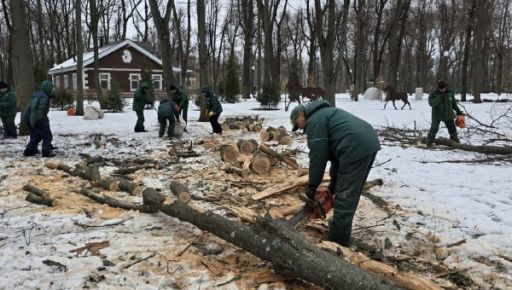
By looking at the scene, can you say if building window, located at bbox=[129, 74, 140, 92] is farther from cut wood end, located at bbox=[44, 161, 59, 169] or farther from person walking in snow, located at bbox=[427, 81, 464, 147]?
person walking in snow, located at bbox=[427, 81, 464, 147]

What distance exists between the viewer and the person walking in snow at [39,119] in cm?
913

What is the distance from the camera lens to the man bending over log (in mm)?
4191

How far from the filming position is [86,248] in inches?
175

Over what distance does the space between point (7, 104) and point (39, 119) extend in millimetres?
3282

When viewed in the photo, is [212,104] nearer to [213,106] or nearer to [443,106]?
[213,106]

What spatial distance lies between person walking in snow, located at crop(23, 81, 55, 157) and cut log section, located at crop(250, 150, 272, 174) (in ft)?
15.4

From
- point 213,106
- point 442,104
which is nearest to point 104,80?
point 213,106

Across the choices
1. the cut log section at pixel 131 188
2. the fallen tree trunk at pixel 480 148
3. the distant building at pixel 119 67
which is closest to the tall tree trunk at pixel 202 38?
the fallen tree trunk at pixel 480 148

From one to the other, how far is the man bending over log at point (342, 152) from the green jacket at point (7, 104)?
10.1 metres

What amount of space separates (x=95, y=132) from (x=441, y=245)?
37.7 ft

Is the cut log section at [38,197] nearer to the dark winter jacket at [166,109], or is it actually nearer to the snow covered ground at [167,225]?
the snow covered ground at [167,225]

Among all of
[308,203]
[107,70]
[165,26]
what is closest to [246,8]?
[107,70]

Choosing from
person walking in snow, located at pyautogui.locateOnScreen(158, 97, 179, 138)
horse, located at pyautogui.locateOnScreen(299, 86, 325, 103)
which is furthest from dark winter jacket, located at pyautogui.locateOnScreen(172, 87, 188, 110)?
horse, located at pyautogui.locateOnScreen(299, 86, 325, 103)

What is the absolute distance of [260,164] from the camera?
7.57 meters
